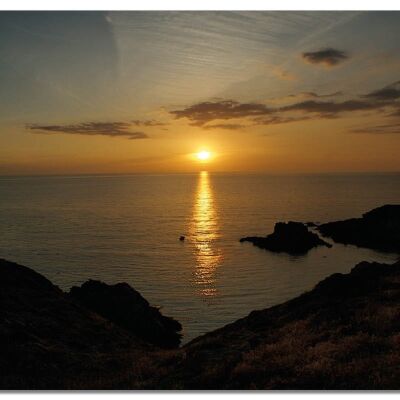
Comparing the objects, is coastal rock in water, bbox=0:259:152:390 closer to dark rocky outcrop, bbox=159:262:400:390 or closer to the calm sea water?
dark rocky outcrop, bbox=159:262:400:390

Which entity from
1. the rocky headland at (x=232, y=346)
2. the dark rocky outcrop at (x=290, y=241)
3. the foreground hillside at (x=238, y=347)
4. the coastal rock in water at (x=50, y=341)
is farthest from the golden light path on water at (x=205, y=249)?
the foreground hillside at (x=238, y=347)

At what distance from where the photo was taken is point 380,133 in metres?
20.7

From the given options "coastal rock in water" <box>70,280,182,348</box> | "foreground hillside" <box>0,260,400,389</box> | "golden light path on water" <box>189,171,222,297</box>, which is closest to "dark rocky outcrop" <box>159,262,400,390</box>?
"foreground hillside" <box>0,260,400,389</box>

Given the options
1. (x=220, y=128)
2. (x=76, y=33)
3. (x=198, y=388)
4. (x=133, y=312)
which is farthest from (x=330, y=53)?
(x=133, y=312)

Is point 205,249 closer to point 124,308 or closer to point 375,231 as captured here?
point 375,231

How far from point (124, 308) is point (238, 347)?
1459 centimetres

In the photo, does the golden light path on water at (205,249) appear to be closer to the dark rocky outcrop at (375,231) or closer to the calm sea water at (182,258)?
the calm sea water at (182,258)

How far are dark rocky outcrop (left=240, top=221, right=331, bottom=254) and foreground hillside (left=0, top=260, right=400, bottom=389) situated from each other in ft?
156

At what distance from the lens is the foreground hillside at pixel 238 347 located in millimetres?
9305

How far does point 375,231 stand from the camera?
226 ft

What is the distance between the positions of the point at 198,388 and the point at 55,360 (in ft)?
16.6

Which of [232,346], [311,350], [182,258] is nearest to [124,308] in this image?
[232,346]

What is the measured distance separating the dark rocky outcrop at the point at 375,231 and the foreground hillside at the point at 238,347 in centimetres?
5201

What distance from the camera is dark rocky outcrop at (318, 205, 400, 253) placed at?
65750 mm
